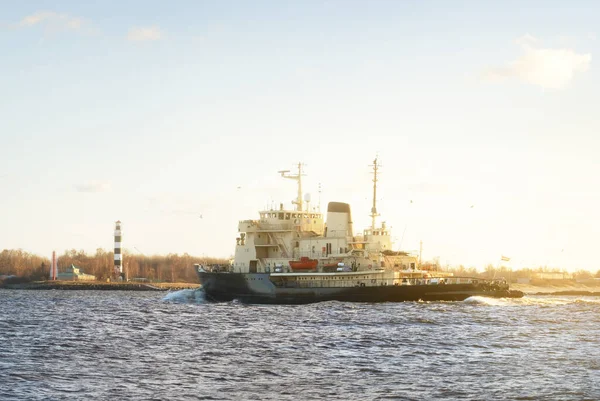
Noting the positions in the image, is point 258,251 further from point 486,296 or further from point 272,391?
point 272,391

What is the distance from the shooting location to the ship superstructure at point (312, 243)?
209ft

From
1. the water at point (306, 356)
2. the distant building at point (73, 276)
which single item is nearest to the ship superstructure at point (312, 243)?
the water at point (306, 356)

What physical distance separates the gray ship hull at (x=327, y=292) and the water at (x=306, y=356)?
26.6ft

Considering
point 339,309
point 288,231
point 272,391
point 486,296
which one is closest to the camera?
point 272,391

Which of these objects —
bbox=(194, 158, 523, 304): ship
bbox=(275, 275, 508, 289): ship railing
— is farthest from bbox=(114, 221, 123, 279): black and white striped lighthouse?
bbox=(275, 275, 508, 289): ship railing

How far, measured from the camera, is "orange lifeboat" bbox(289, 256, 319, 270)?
64.3 meters

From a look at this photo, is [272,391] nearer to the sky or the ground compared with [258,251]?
nearer to the ground

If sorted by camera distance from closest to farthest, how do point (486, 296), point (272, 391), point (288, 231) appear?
point (272, 391)
point (486, 296)
point (288, 231)

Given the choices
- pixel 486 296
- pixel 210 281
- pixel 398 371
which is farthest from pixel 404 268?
pixel 398 371

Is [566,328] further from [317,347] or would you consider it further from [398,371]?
[398,371]

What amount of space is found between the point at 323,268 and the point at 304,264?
1675 mm

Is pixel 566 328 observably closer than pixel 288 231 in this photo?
Yes

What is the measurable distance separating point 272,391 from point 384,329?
60.9ft

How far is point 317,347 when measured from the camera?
3331 centimetres
